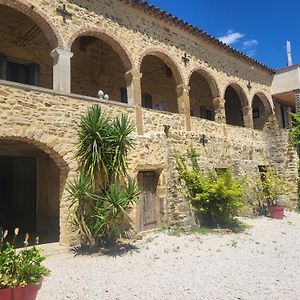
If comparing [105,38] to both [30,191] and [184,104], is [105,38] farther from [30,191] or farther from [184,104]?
[30,191]

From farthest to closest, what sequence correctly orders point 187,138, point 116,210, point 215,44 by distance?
point 215,44 < point 187,138 < point 116,210

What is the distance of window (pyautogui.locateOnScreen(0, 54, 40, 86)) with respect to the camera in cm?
1059

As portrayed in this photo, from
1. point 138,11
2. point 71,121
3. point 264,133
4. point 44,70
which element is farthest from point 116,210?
point 264,133

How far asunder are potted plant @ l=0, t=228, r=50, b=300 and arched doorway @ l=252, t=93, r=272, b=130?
16.5 metres

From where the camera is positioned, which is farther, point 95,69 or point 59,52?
point 95,69

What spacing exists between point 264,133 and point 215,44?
18.3ft

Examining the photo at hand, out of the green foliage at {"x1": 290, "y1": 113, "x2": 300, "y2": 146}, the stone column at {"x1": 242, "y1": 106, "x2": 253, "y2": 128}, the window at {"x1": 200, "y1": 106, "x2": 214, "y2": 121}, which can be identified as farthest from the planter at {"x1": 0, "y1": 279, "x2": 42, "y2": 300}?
the window at {"x1": 200, "y1": 106, "x2": 214, "y2": 121}

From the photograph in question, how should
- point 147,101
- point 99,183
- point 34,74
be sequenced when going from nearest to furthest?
point 99,183
point 34,74
point 147,101

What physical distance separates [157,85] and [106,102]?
23.2ft

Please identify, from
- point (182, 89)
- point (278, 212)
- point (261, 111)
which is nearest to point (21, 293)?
point (182, 89)

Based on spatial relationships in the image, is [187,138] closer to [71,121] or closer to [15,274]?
[71,121]

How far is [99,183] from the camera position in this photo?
8133mm

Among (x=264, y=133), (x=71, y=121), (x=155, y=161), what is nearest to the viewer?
(x=71, y=121)

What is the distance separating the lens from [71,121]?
8250 millimetres
